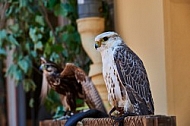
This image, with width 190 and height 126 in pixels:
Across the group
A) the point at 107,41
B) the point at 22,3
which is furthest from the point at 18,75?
the point at 107,41

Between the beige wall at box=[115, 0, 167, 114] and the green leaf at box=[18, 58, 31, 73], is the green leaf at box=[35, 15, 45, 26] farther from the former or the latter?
the beige wall at box=[115, 0, 167, 114]

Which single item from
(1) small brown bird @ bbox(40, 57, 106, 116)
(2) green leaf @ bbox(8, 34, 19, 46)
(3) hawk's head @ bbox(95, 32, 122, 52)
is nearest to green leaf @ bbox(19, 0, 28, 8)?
(2) green leaf @ bbox(8, 34, 19, 46)

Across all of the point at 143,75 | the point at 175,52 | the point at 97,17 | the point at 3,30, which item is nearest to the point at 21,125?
the point at 3,30

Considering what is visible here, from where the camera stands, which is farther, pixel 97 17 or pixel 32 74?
Answer: pixel 32 74

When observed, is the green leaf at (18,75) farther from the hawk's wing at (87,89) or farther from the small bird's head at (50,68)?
the hawk's wing at (87,89)

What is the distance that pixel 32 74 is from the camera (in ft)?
12.8

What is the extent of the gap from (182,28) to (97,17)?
0.69 metres

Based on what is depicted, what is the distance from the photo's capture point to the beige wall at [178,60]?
95.1 inches

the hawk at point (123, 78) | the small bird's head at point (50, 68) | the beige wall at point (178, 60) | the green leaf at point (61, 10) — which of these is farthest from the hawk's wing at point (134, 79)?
the green leaf at point (61, 10)

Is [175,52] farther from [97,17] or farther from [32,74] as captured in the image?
[32,74]

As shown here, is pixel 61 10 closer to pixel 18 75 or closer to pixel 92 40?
pixel 92 40

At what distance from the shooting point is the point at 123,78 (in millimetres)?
1953

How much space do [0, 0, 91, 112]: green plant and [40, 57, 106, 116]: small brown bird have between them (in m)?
0.62

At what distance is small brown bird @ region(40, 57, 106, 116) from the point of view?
2529mm
